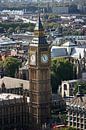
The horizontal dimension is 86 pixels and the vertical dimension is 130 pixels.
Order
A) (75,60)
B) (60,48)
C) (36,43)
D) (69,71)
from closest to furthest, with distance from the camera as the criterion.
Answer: (36,43), (69,71), (75,60), (60,48)

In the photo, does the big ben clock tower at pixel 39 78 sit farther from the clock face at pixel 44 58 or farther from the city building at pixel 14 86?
the city building at pixel 14 86

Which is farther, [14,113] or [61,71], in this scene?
[61,71]

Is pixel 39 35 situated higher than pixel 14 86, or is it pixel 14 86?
pixel 39 35

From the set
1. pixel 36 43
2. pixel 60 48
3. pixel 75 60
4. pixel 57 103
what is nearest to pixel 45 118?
pixel 36 43

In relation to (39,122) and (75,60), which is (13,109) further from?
(75,60)

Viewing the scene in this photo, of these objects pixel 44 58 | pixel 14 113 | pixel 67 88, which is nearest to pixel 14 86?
pixel 67 88

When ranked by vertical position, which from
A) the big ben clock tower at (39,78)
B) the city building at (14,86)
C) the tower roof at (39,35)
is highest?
the tower roof at (39,35)

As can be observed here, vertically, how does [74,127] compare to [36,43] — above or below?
below

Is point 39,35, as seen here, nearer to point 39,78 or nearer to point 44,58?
point 44,58

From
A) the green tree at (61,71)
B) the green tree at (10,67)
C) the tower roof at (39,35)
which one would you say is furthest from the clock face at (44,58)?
the green tree at (10,67)
